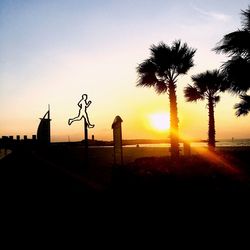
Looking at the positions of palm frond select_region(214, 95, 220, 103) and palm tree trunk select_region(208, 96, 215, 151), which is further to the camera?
palm frond select_region(214, 95, 220, 103)

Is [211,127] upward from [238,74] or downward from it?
downward

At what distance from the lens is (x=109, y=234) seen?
394cm

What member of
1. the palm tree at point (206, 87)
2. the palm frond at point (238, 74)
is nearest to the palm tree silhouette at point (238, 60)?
the palm frond at point (238, 74)

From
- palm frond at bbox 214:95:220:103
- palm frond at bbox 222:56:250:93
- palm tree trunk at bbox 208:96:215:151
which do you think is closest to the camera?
palm frond at bbox 222:56:250:93

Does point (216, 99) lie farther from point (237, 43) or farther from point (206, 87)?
point (237, 43)

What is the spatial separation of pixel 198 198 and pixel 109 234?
191cm

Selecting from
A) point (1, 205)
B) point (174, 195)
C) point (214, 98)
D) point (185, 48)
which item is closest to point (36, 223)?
point (1, 205)

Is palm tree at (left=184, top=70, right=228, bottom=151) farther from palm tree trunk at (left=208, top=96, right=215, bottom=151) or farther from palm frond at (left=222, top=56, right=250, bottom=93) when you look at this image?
palm frond at (left=222, top=56, right=250, bottom=93)

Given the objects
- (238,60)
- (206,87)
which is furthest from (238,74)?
(206,87)

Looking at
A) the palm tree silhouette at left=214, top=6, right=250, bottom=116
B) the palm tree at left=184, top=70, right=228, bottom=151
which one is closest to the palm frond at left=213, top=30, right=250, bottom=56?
the palm tree silhouette at left=214, top=6, right=250, bottom=116

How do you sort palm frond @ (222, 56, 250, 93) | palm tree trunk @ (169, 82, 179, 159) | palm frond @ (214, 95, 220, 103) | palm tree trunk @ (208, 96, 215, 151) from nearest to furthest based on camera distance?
palm frond @ (222, 56, 250, 93) < palm tree trunk @ (169, 82, 179, 159) < palm tree trunk @ (208, 96, 215, 151) < palm frond @ (214, 95, 220, 103)

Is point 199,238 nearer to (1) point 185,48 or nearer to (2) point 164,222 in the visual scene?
(2) point 164,222

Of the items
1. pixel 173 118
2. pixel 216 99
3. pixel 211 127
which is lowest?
pixel 211 127

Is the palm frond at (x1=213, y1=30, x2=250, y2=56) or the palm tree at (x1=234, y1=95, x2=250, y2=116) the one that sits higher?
the palm frond at (x1=213, y1=30, x2=250, y2=56)
